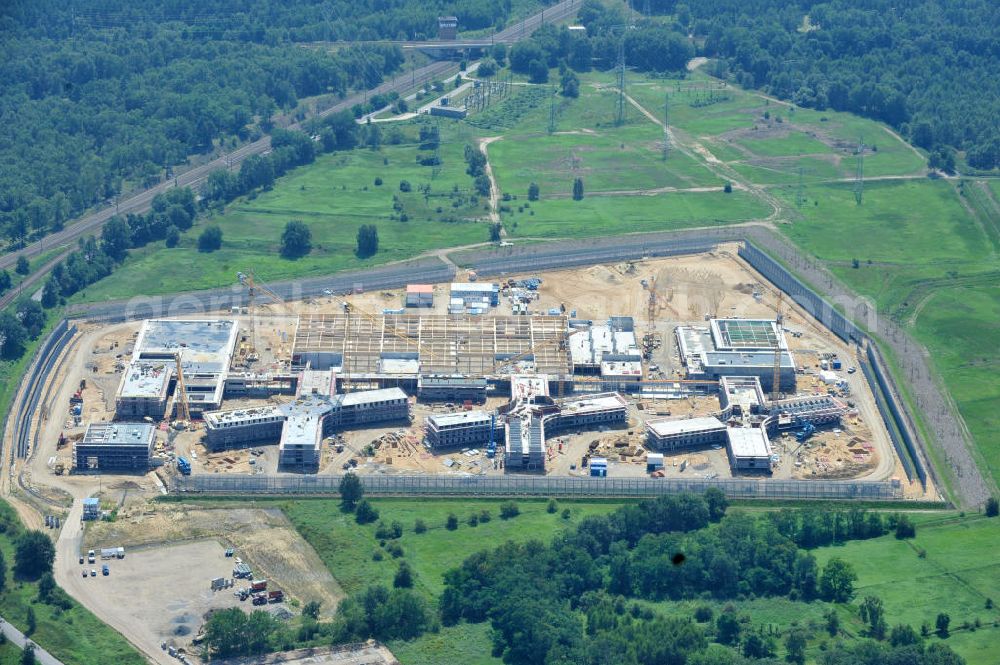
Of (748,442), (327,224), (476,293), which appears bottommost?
(748,442)

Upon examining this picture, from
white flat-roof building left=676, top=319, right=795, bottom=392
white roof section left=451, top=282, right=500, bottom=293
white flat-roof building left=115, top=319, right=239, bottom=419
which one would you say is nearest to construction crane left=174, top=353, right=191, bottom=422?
white flat-roof building left=115, top=319, right=239, bottom=419

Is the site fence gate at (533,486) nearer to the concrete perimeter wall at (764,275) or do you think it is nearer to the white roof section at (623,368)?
the concrete perimeter wall at (764,275)

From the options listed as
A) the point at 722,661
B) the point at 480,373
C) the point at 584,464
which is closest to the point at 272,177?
the point at 480,373

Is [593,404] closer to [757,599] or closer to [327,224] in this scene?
[757,599]

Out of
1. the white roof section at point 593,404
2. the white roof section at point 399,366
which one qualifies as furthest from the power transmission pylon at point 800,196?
the white roof section at point 399,366

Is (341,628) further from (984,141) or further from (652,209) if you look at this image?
(984,141)

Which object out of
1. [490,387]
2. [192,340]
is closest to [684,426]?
[490,387]

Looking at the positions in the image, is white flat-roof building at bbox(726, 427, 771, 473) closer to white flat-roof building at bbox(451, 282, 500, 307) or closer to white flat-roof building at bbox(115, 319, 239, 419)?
white flat-roof building at bbox(451, 282, 500, 307)
